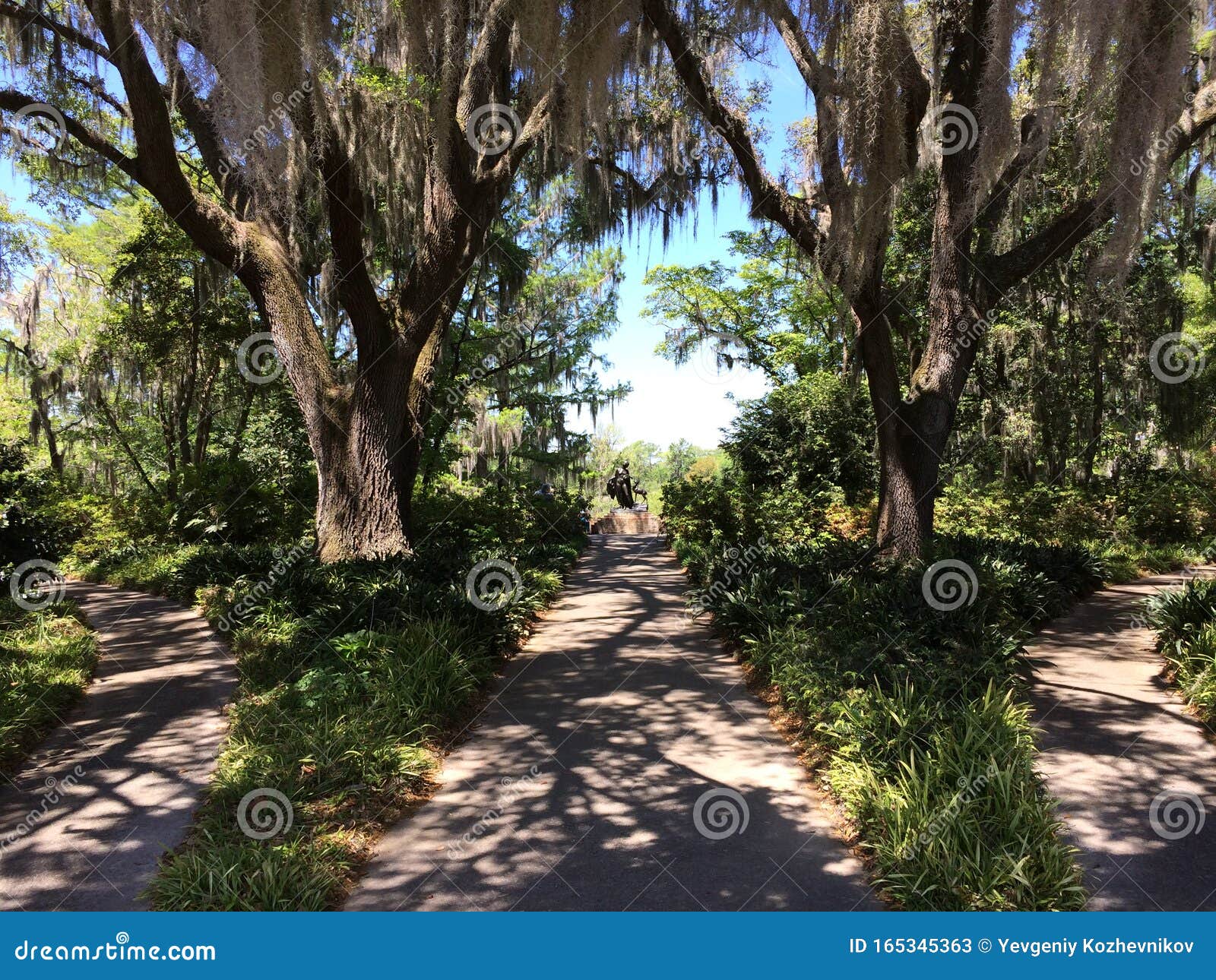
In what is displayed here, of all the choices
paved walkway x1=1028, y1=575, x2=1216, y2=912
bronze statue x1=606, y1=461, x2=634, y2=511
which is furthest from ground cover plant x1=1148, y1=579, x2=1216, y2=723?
bronze statue x1=606, y1=461, x2=634, y2=511

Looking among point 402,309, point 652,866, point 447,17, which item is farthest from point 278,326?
point 652,866

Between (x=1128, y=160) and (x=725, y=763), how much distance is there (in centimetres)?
542
